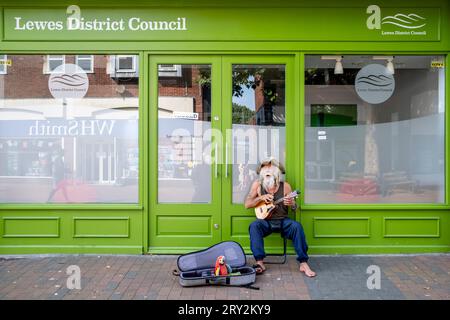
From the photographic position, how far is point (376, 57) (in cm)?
574

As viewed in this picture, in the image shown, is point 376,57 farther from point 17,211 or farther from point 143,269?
point 17,211

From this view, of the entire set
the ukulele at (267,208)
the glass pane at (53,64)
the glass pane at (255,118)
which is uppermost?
the glass pane at (53,64)

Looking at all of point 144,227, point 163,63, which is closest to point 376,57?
point 163,63

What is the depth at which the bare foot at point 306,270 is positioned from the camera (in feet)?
15.8

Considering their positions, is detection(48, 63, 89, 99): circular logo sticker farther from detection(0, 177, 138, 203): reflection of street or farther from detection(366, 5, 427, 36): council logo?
detection(366, 5, 427, 36): council logo

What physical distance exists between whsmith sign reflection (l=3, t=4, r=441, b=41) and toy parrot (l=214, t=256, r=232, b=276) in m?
2.92

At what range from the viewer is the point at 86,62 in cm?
573

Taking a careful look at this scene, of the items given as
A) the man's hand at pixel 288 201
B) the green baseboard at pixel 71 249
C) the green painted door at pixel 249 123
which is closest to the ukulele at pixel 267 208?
the man's hand at pixel 288 201

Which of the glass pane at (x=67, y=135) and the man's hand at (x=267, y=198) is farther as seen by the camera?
the glass pane at (x=67, y=135)

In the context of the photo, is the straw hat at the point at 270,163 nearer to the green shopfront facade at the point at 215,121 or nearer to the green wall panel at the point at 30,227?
the green shopfront facade at the point at 215,121

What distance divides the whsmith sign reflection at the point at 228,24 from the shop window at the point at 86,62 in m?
0.25

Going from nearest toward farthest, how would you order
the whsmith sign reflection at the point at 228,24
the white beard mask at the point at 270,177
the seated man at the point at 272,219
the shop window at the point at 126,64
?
the seated man at the point at 272,219
the white beard mask at the point at 270,177
the whsmith sign reflection at the point at 228,24
the shop window at the point at 126,64

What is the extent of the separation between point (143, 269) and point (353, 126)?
11.1ft

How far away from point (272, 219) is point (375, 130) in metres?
2.01
